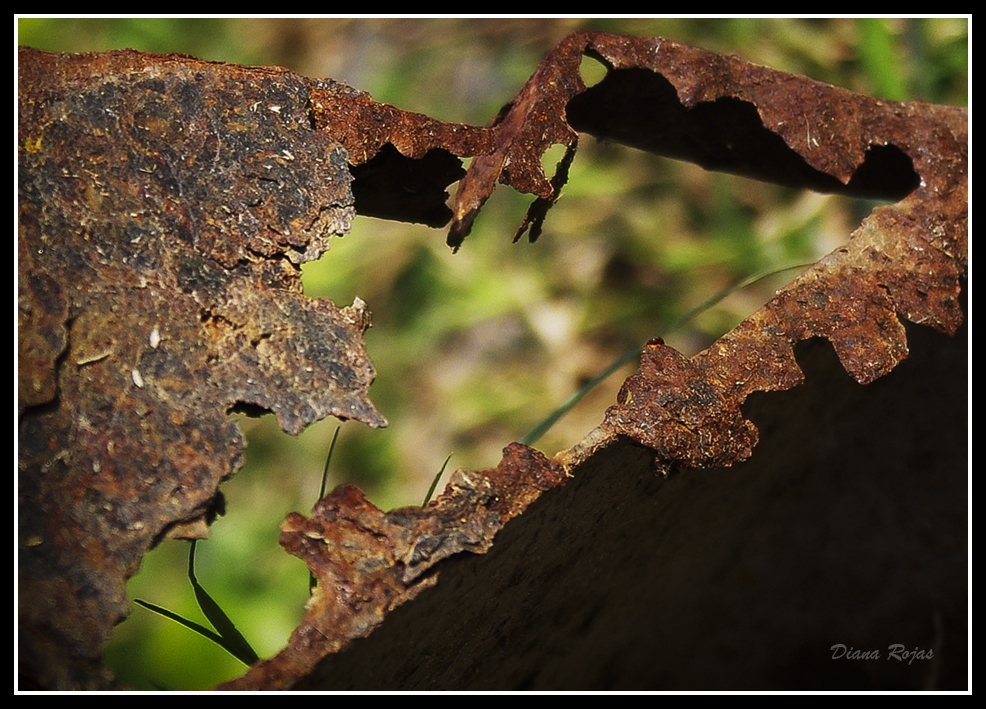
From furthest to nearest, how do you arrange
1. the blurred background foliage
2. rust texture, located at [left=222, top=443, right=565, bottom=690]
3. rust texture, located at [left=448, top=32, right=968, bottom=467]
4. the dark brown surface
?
1. the blurred background foliage
2. the dark brown surface
3. rust texture, located at [left=448, top=32, right=968, bottom=467]
4. rust texture, located at [left=222, top=443, right=565, bottom=690]

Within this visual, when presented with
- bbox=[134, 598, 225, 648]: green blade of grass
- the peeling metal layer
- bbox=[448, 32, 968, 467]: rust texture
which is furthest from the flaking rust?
bbox=[134, 598, 225, 648]: green blade of grass

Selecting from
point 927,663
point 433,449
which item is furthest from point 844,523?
point 433,449

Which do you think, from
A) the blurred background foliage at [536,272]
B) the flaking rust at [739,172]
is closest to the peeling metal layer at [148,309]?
the flaking rust at [739,172]

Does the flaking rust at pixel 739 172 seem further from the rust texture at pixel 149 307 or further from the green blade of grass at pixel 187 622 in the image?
the green blade of grass at pixel 187 622

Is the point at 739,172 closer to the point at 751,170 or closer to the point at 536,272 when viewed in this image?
the point at 751,170

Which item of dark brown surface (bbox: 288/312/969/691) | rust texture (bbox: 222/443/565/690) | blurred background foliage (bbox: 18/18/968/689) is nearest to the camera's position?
rust texture (bbox: 222/443/565/690)

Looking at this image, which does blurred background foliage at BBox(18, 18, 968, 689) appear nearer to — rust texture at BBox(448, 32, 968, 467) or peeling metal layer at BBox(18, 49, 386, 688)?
rust texture at BBox(448, 32, 968, 467)
